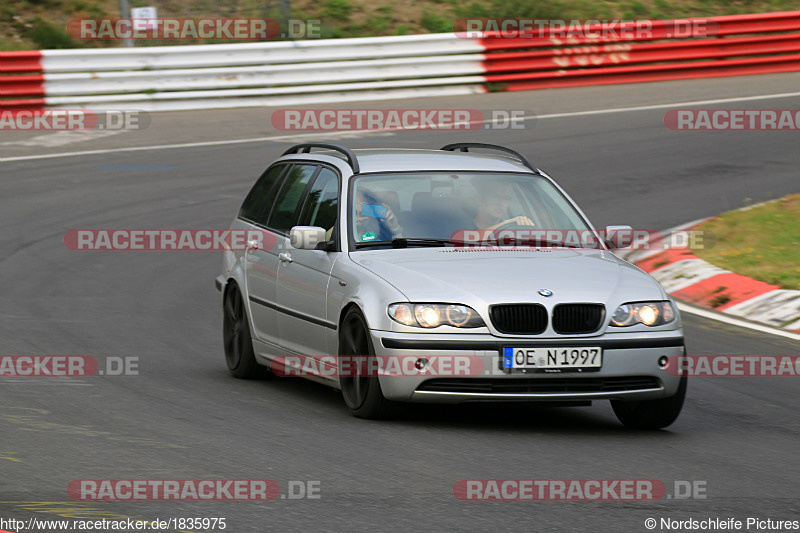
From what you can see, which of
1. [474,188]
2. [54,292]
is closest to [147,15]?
[54,292]

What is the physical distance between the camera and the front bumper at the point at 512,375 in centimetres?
733

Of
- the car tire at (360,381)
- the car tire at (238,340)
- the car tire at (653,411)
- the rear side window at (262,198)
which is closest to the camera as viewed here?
the car tire at (360,381)

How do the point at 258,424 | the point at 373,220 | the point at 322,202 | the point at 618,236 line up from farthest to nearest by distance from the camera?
the point at 322,202, the point at 618,236, the point at 373,220, the point at 258,424

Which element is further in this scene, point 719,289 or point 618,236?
point 719,289

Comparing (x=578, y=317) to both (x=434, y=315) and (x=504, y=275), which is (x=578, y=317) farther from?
(x=434, y=315)

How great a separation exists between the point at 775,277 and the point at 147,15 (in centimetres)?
1512

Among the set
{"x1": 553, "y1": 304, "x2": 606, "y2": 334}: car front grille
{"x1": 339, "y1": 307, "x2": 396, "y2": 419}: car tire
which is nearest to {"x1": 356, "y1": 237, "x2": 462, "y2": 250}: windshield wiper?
{"x1": 339, "y1": 307, "x2": 396, "y2": 419}: car tire

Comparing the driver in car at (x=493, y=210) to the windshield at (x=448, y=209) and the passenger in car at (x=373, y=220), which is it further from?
the passenger in car at (x=373, y=220)

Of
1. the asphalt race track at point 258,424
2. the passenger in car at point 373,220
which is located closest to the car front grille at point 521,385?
the asphalt race track at point 258,424

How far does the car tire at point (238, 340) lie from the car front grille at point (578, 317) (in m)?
2.81

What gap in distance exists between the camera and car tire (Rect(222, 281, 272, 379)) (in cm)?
956

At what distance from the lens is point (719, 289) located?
12492 mm

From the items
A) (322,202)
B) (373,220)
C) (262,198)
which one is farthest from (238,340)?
(373,220)

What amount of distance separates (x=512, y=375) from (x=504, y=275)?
0.62 meters
